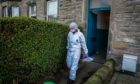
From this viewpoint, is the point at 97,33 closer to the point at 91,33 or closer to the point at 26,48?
the point at 91,33

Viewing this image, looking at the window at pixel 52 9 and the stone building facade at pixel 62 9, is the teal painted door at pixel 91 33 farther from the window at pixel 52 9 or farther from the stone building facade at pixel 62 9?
the window at pixel 52 9

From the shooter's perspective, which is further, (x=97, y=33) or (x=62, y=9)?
(x=62, y=9)

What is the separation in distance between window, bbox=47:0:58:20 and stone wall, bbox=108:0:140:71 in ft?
11.2

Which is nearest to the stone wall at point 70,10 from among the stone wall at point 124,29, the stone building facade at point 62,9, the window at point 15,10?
the stone building facade at point 62,9

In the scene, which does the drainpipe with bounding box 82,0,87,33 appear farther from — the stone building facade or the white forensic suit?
the white forensic suit

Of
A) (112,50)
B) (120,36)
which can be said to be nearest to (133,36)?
(120,36)

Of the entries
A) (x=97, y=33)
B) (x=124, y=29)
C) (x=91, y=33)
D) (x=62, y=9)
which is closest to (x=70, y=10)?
(x=62, y=9)

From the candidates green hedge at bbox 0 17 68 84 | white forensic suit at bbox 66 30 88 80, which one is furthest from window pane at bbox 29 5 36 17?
white forensic suit at bbox 66 30 88 80

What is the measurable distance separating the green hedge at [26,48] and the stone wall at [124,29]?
2.22 m

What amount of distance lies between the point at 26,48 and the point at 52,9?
16.1ft

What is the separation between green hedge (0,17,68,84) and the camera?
10.2 ft

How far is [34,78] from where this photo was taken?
3607 millimetres

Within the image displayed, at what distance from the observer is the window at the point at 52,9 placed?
765 cm

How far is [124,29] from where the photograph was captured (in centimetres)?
497
